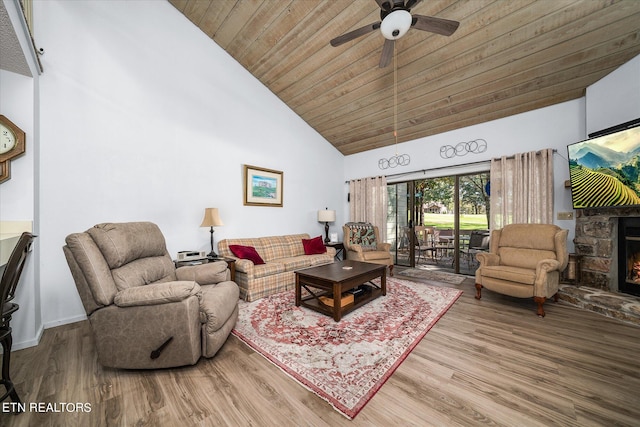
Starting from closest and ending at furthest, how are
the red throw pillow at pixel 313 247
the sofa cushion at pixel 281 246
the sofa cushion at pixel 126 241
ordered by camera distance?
1. the sofa cushion at pixel 126 241
2. the sofa cushion at pixel 281 246
3. the red throw pillow at pixel 313 247

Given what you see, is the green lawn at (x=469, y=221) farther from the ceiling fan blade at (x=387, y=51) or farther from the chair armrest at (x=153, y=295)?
the chair armrest at (x=153, y=295)

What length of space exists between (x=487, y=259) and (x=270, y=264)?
9.65 feet

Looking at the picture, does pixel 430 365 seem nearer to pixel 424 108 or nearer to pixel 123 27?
pixel 424 108

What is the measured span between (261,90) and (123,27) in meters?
1.93

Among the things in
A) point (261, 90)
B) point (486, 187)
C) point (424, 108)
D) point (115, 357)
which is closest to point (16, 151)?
point (115, 357)

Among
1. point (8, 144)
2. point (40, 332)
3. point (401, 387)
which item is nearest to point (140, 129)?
point (8, 144)

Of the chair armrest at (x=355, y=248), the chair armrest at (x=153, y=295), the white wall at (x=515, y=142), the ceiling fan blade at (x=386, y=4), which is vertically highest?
the ceiling fan blade at (x=386, y=4)

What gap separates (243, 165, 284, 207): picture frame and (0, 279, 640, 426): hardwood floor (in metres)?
2.48

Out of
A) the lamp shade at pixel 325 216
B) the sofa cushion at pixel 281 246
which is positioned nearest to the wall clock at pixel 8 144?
the sofa cushion at pixel 281 246

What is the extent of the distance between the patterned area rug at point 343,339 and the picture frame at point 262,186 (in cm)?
175

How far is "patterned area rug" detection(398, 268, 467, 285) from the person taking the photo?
Answer: 4020mm

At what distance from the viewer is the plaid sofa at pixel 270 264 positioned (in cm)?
310

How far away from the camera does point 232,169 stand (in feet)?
12.7

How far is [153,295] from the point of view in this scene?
1597 millimetres
